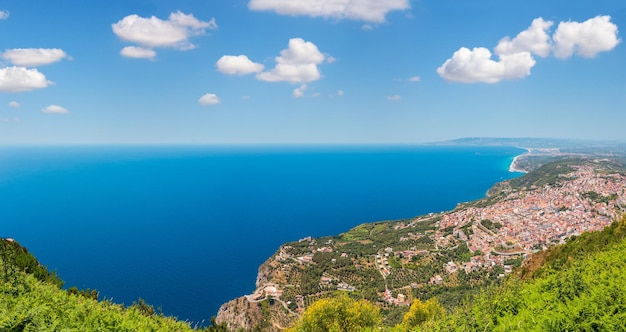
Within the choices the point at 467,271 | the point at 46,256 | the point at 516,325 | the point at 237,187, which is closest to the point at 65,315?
the point at 516,325

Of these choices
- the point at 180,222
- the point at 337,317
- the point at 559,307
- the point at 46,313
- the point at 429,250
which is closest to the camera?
the point at 46,313

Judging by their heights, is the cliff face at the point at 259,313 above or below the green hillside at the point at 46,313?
below

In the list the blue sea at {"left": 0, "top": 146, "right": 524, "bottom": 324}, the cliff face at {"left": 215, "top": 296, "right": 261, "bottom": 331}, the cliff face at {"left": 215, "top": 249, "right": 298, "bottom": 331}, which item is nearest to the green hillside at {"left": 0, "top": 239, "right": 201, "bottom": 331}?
the cliff face at {"left": 215, "top": 249, "right": 298, "bottom": 331}

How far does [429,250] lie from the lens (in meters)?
72.6

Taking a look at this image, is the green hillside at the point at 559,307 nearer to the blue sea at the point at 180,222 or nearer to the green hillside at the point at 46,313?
the green hillside at the point at 46,313

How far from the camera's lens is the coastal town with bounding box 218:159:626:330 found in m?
56.6

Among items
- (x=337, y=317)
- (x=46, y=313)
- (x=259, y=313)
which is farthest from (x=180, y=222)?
(x=46, y=313)

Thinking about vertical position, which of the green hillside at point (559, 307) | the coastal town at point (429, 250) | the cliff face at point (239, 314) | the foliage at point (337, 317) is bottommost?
the cliff face at point (239, 314)

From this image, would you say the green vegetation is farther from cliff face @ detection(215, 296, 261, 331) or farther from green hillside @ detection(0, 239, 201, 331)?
cliff face @ detection(215, 296, 261, 331)

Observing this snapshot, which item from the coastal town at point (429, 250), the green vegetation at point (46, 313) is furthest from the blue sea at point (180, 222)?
the green vegetation at point (46, 313)

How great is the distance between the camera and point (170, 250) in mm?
83688

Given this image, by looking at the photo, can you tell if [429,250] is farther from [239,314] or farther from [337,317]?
[337,317]

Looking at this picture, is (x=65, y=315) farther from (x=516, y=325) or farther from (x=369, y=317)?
(x=369, y=317)

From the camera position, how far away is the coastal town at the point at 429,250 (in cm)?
5659
